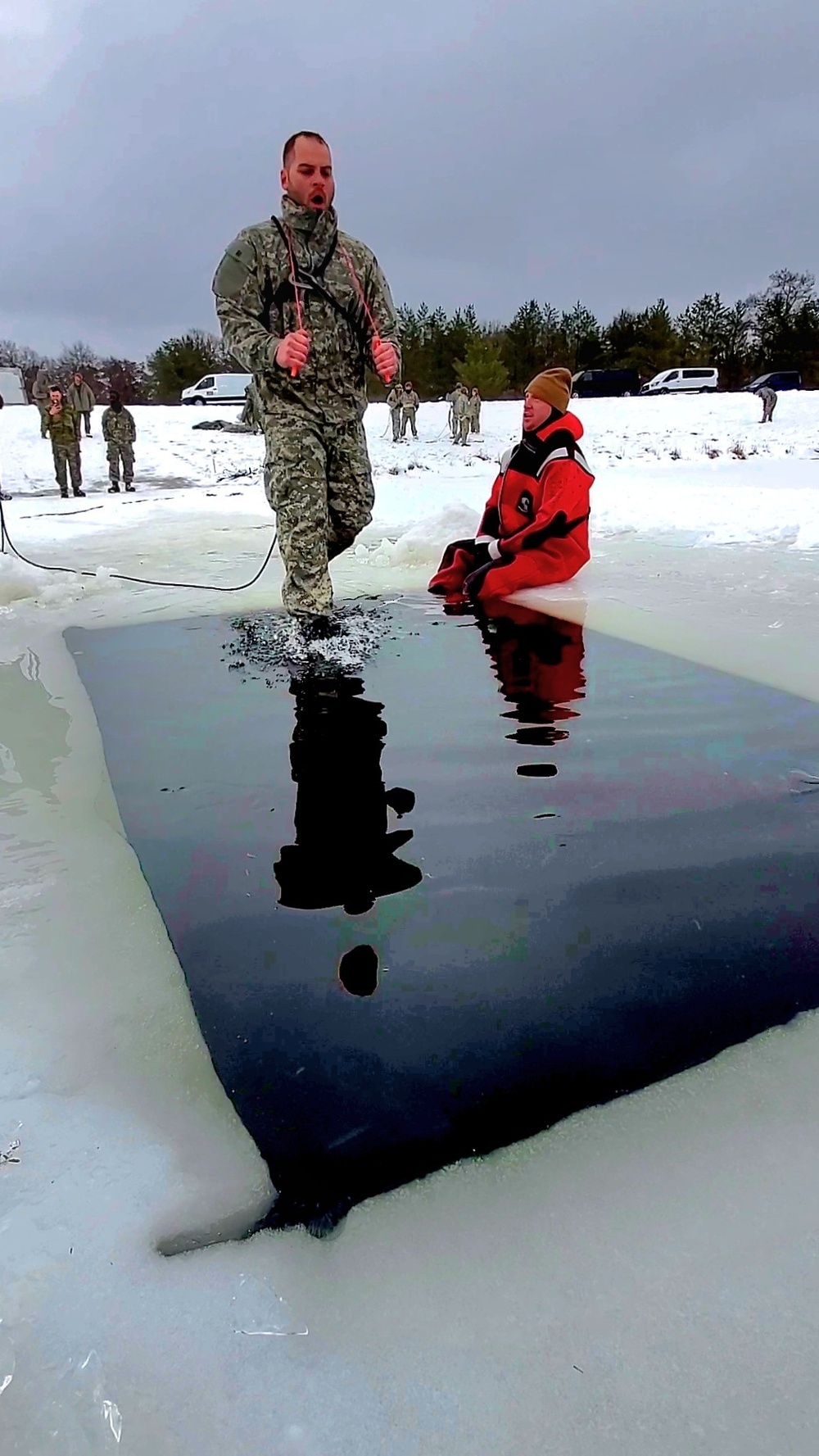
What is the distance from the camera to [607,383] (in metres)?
37.2

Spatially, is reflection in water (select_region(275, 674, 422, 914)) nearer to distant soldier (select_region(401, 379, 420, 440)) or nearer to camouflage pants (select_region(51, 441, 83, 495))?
camouflage pants (select_region(51, 441, 83, 495))

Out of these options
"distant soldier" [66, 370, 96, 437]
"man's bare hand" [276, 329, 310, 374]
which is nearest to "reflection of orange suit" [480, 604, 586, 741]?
"man's bare hand" [276, 329, 310, 374]

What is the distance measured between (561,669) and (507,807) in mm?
1451

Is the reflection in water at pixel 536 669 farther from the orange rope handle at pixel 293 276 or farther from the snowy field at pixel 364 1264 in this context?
the orange rope handle at pixel 293 276

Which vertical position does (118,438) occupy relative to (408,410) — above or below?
below

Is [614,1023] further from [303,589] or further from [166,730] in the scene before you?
[303,589]

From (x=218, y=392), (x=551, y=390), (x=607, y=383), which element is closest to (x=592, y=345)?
(x=607, y=383)

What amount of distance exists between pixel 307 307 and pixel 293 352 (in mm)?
480

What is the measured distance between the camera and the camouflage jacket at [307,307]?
3.76 m

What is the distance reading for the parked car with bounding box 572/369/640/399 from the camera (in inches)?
1446

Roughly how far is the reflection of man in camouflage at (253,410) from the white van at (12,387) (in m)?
29.3

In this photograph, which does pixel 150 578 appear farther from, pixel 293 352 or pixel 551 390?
pixel 551 390

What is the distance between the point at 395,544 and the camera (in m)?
6.44

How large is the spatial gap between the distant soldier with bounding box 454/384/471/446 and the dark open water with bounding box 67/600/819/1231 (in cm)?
2195
